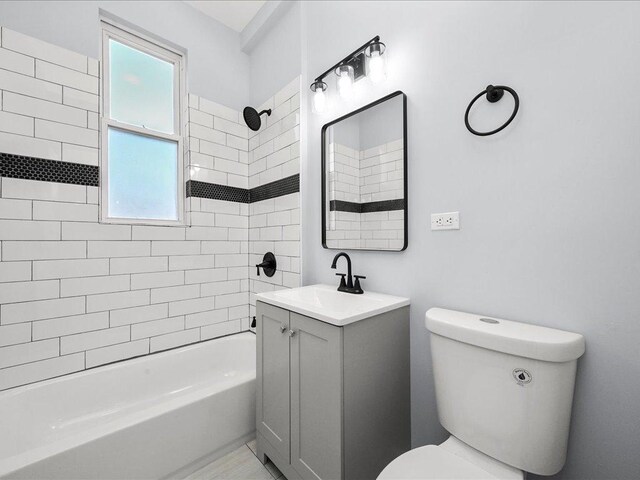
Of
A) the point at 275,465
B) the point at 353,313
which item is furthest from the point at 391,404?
the point at 275,465

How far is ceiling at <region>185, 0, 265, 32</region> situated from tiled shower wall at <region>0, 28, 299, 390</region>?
0.74 metres

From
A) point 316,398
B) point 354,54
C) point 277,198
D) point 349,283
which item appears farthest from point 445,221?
point 277,198

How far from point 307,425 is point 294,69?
2.25 metres

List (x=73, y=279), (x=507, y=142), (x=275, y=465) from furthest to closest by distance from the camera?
(x=73, y=279)
(x=275, y=465)
(x=507, y=142)

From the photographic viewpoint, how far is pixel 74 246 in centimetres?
169

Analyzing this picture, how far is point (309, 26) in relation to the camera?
196cm

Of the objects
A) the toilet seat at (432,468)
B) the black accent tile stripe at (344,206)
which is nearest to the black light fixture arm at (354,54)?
the black accent tile stripe at (344,206)

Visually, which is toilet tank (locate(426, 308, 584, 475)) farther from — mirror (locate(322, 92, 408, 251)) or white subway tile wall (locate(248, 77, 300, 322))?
white subway tile wall (locate(248, 77, 300, 322))

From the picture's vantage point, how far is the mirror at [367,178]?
1438 mm

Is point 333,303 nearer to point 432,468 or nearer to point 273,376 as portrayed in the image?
point 273,376

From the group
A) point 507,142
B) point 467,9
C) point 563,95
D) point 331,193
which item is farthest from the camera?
point 331,193

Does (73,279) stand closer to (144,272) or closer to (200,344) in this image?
(144,272)

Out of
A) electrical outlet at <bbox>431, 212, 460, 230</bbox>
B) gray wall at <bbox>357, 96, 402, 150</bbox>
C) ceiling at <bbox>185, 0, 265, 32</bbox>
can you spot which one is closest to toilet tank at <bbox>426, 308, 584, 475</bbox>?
electrical outlet at <bbox>431, 212, 460, 230</bbox>

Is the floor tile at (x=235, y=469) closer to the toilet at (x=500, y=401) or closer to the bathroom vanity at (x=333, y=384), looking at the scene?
the bathroom vanity at (x=333, y=384)
